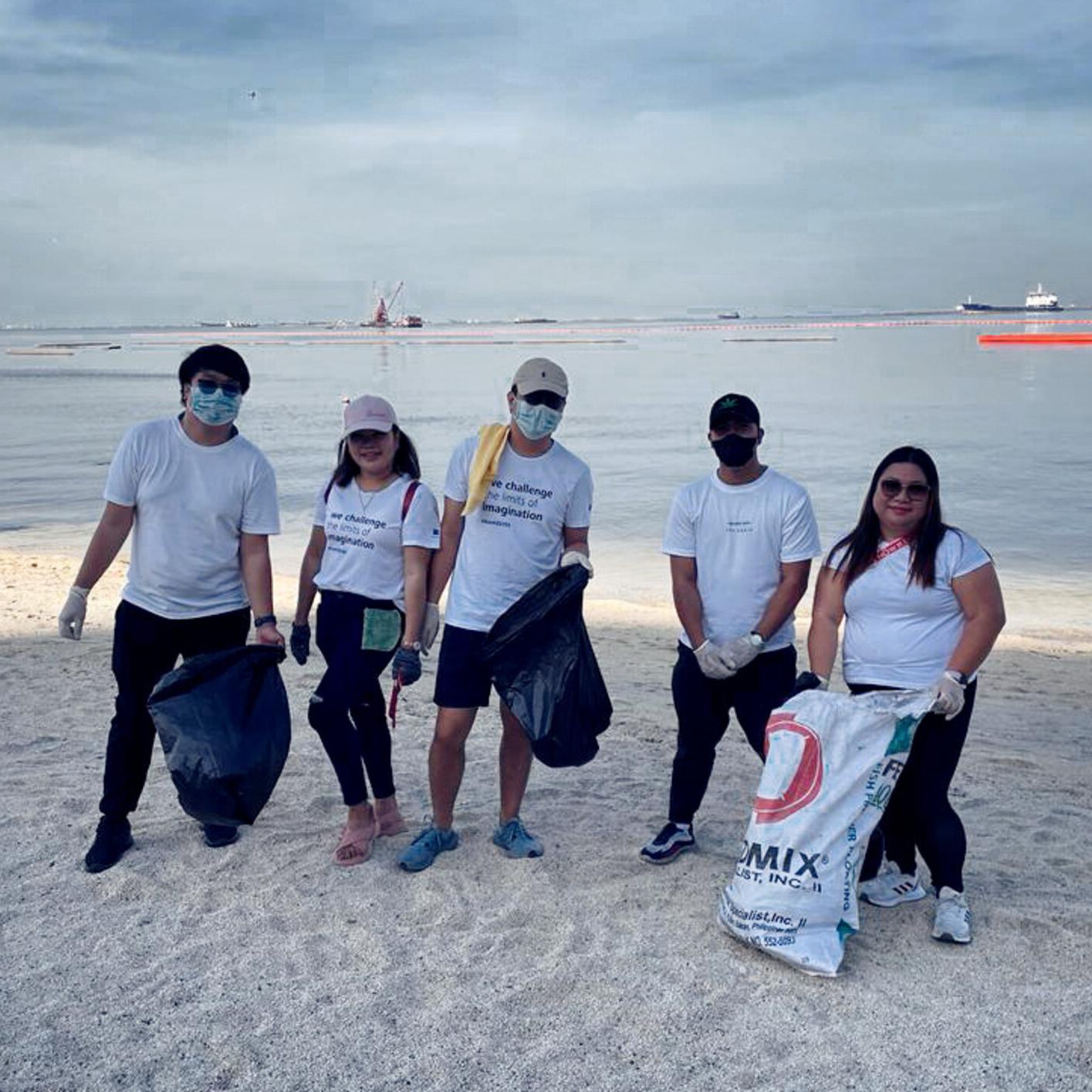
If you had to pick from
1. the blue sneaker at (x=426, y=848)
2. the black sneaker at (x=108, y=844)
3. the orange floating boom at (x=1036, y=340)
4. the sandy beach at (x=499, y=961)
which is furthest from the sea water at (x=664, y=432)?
the orange floating boom at (x=1036, y=340)

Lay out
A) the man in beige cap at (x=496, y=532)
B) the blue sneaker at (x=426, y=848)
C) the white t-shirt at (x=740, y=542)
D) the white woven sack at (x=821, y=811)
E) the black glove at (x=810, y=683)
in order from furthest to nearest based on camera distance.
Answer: the blue sneaker at (x=426, y=848) → the man in beige cap at (x=496, y=532) → the white t-shirt at (x=740, y=542) → the black glove at (x=810, y=683) → the white woven sack at (x=821, y=811)

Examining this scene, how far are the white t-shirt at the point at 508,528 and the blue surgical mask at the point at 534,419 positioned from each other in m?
0.09

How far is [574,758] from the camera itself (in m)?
3.89

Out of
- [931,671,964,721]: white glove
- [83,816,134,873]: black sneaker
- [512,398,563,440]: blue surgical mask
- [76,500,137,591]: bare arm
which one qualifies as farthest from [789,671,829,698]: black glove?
[83,816,134,873]: black sneaker

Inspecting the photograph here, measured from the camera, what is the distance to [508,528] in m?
3.97

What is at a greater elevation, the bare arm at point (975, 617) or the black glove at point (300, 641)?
the bare arm at point (975, 617)

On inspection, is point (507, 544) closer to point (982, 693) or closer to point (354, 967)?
point (354, 967)

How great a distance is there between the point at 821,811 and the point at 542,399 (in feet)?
5.17

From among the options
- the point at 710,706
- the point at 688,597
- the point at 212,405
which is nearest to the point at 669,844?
the point at 710,706

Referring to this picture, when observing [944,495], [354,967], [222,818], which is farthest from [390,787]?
[944,495]

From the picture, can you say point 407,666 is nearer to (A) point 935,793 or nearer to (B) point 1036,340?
(A) point 935,793

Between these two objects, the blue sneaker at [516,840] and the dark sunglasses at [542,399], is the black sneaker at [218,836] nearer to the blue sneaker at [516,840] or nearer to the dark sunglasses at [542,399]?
the blue sneaker at [516,840]

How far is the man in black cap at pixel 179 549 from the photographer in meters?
3.91

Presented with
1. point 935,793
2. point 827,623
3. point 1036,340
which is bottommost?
point 935,793
